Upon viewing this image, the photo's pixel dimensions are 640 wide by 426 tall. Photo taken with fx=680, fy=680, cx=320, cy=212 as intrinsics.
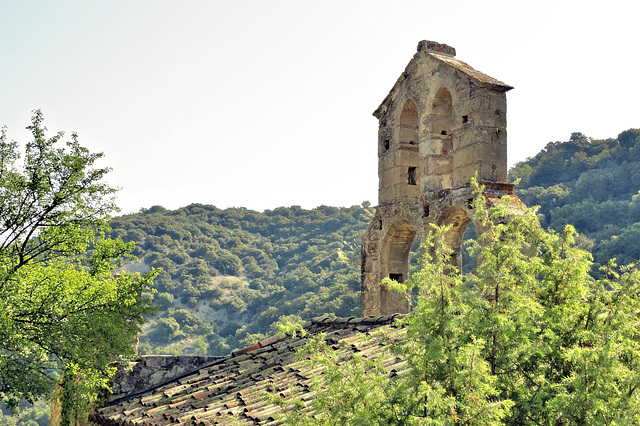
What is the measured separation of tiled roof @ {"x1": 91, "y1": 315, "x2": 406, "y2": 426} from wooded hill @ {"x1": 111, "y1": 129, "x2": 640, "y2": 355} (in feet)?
95.4

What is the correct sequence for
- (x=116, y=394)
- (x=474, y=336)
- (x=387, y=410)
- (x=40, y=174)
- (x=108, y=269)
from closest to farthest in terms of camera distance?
(x=387, y=410), (x=474, y=336), (x=40, y=174), (x=116, y=394), (x=108, y=269)

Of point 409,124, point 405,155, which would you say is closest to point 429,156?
point 405,155

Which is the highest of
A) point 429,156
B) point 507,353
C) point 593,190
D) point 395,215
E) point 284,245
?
point 593,190

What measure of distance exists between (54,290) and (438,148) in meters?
6.10

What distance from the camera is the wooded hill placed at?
44719 millimetres

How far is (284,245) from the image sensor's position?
76.2m

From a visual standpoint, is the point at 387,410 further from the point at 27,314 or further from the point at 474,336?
the point at 27,314

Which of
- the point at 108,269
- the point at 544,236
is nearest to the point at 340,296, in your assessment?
the point at 108,269

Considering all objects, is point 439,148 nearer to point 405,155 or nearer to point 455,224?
point 405,155

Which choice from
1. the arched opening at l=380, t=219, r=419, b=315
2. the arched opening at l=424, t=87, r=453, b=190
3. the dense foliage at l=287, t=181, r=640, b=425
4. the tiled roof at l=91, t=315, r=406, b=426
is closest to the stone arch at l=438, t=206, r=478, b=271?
the arched opening at l=424, t=87, r=453, b=190

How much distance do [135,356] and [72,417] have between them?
1288 millimetres

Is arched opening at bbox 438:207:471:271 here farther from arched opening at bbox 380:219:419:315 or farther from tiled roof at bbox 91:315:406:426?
tiled roof at bbox 91:315:406:426

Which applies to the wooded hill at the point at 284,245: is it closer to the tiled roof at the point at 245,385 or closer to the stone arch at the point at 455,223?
the stone arch at the point at 455,223

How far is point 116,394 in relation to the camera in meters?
10.6
